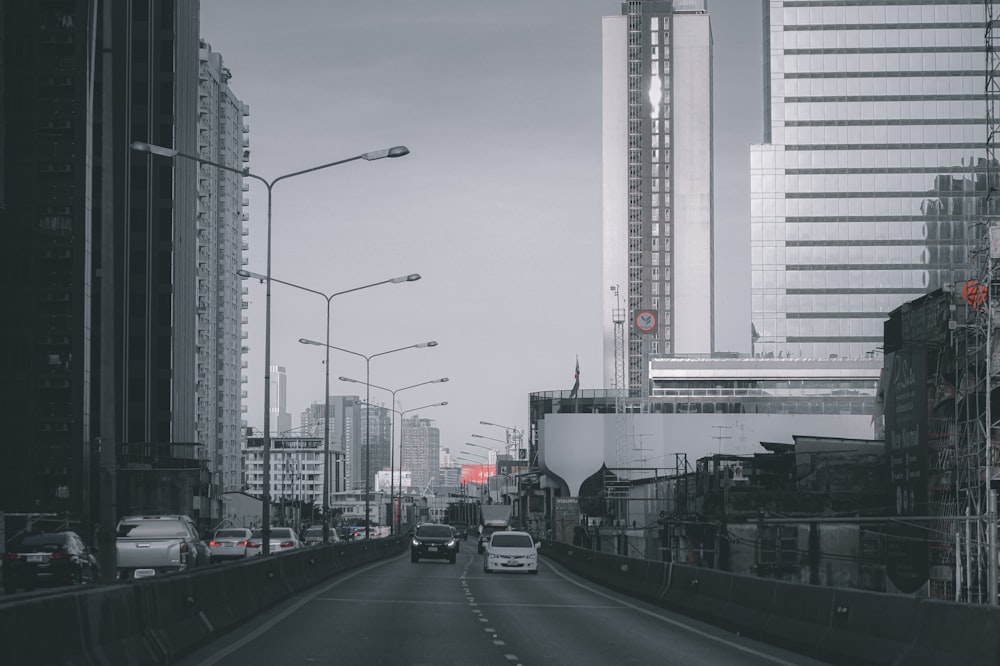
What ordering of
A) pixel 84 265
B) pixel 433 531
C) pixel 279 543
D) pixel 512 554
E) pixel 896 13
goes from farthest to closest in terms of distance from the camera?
pixel 896 13
pixel 84 265
pixel 433 531
pixel 279 543
pixel 512 554

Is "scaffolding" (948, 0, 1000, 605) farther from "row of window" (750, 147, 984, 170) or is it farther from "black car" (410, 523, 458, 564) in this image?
"row of window" (750, 147, 984, 170)

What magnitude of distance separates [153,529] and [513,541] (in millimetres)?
18053

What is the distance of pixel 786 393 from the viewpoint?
156m

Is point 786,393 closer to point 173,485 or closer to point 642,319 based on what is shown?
point 642,319

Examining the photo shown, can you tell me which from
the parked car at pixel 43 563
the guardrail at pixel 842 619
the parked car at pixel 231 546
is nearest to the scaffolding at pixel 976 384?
the guardrail at pixel 842 619

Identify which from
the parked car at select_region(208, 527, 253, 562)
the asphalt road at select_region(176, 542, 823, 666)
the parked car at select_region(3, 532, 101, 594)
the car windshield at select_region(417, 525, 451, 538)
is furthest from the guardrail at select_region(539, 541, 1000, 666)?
the car windshield at select_region(417, 525, 451, 538)

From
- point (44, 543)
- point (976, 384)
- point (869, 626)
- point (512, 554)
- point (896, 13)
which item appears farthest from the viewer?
point (896, 13)

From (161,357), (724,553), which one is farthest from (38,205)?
(724,553)

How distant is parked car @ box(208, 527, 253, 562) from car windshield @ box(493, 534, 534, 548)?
9042 mm

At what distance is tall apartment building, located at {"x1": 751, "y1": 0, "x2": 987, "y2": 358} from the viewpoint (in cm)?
15225

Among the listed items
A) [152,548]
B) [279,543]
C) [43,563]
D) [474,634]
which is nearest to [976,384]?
[279,543]

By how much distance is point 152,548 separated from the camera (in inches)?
1137

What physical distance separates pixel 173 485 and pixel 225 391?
325ft

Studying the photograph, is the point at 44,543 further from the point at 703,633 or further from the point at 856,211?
the point at 856,211
